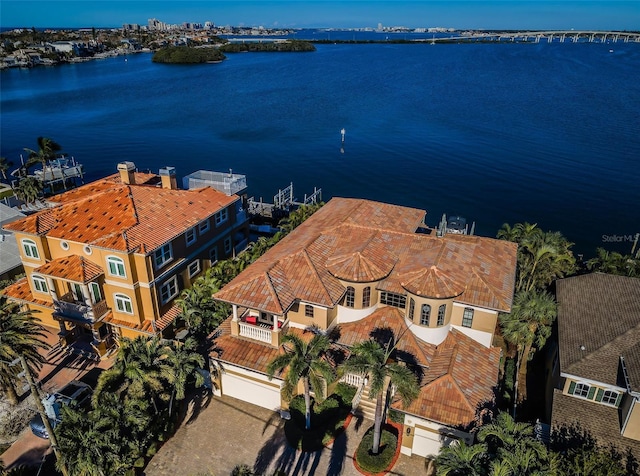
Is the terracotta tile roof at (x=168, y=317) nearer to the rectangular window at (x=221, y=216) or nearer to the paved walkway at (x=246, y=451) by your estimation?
the paved walkway at (x=246, y=451)

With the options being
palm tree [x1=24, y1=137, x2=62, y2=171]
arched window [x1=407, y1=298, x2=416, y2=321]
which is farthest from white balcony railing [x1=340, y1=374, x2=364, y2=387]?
palm tree [x1=24, y1=137, x2=62, y2=171]

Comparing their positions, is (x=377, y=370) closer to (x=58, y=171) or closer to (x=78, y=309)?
(x=78, y=309)

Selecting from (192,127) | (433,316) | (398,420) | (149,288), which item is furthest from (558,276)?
(192,127)

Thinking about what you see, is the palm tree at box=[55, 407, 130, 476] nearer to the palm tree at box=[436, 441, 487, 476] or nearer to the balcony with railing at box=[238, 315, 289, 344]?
the balcony with railing at box=[238, 315, 289, 344]

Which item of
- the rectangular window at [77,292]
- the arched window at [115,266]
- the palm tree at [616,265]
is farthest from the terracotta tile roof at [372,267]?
the rectangular window at [77,292]

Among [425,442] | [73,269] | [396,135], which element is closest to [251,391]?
[425,442]

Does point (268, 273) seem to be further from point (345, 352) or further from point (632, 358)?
point (632, 358)

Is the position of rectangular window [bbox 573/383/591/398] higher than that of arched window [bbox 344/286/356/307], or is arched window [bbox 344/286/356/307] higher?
arched window [bbox 344/286/356/307]
